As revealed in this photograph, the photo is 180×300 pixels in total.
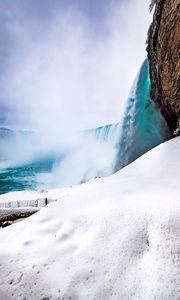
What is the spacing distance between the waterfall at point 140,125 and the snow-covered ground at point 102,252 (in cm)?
2491

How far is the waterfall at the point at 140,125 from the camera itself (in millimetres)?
29612

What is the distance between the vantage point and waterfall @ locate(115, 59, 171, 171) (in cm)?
2961

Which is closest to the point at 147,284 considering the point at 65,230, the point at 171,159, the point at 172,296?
the point at 172,296

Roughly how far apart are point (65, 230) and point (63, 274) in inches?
34.8

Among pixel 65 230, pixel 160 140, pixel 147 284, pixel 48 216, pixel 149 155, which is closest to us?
pixel 147 284

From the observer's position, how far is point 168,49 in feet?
26.0

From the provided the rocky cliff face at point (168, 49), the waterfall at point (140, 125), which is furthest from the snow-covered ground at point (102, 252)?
the waterfall at point (140, 125)

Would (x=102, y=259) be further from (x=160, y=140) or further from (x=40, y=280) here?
(x=160, y=140)

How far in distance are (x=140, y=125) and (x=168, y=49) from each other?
78.4ft

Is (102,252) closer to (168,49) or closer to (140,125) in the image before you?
(168,49)

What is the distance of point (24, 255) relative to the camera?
3.16m

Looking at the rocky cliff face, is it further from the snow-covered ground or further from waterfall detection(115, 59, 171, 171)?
waterfall detection(115, 59, 171, 171)

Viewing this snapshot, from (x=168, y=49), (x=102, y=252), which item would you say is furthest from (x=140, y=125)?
(x=102, y=252)

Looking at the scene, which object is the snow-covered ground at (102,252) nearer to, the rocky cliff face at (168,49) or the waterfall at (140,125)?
the rocky cliff face at (168,49)
